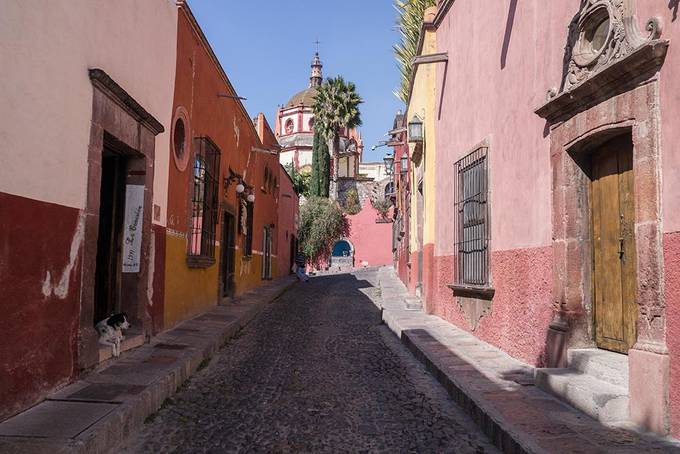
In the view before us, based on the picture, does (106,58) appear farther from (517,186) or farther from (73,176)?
(517,186)

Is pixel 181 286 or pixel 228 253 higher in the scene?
pixel 228 253

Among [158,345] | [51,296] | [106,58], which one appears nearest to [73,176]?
[51,296]

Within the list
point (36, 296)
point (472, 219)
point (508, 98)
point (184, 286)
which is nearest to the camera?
point (36, 296)

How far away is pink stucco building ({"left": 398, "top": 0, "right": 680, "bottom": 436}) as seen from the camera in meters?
3.79

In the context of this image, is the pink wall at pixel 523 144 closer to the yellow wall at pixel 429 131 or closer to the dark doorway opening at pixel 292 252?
the yellow wall at pixel 429 131

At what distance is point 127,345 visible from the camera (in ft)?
20.2

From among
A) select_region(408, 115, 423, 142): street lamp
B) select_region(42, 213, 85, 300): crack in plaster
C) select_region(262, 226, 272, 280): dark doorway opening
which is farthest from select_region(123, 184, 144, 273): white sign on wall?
select_region(262, 226, 272, 280): dark doorway opening

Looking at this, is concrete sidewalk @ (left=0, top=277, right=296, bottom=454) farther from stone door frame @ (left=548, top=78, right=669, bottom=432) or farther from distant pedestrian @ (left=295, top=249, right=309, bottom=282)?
distant pedestrian @ (left=295, top=249, right=309, bottom=282)

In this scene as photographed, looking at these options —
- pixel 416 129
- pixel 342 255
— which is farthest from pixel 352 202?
pixel 416 129

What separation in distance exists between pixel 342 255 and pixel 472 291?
2920 centimetres

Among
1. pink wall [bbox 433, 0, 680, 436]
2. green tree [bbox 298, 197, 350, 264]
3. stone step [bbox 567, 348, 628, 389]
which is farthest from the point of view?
green tree [bbox 298, 197, 350, 264]

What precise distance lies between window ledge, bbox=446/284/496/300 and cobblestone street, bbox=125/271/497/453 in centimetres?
117

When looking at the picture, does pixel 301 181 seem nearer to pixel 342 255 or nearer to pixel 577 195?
pixel 342 255

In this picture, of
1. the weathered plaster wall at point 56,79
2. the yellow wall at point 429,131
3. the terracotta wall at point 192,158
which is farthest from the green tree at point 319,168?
the weathered plaster wall at point 56,79
